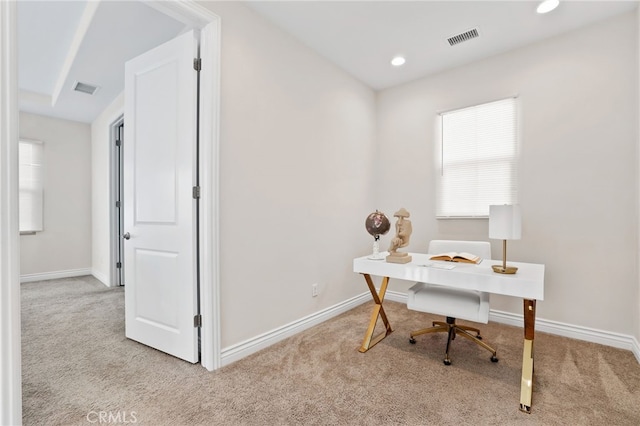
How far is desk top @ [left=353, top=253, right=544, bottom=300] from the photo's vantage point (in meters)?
1.73

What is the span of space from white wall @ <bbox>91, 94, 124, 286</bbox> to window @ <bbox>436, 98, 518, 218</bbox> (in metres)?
4.16

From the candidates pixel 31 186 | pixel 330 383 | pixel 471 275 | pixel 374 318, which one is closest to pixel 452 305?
pixel 471 275

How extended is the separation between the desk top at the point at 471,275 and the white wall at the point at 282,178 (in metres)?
0.72

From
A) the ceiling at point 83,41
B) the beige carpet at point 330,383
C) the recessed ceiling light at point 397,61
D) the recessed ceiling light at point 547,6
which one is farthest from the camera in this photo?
the recessed ceiling light at point 397,61

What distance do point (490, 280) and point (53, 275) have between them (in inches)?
247

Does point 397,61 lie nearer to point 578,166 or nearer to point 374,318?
point 578,166

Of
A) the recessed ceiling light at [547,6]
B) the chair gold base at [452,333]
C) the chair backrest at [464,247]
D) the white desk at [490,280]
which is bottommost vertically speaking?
the chair gold base at [452,333]

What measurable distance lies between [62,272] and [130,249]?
12.5 ft

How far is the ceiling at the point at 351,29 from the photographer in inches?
92.8

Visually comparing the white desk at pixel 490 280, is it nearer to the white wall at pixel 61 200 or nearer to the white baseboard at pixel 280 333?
the white baseboard at pixel 280 333

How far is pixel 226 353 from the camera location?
214cm

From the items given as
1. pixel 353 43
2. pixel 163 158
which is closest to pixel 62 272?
pixel 163 158

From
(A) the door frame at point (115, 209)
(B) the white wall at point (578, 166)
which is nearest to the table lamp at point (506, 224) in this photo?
(B) the white wall at point (578, 166)

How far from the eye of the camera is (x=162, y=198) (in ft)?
7.46
